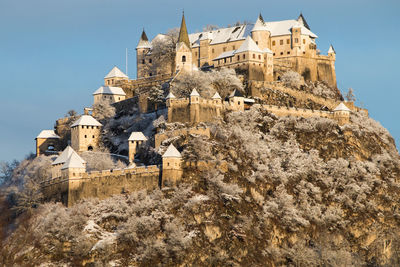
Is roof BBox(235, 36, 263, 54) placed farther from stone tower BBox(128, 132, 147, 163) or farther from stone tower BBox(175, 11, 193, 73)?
stone tower BBox(128, 132, 147, 163)

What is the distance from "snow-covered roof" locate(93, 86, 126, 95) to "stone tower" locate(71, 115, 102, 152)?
Result: 12.5 meters

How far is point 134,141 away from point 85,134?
8.58 meters

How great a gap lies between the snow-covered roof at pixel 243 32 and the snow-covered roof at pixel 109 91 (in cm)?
1155

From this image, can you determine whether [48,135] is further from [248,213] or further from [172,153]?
[248,213]

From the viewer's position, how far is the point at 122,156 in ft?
346

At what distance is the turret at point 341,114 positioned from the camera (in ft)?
360

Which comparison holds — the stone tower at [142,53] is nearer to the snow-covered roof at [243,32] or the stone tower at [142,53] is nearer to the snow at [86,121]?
the snow-covered roof at [243,32]

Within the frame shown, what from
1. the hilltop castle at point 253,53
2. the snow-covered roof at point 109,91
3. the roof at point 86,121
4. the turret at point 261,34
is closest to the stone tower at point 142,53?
the hilltop castle at point 253,53

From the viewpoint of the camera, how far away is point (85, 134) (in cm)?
10875

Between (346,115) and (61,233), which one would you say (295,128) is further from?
(61,233)

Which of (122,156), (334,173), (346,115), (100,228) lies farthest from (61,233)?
(346,115)

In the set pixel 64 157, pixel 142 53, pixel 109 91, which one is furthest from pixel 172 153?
pixel 142 53

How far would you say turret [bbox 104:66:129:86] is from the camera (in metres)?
127

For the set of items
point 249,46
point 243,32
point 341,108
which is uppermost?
point 243,32
